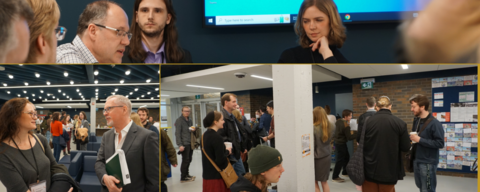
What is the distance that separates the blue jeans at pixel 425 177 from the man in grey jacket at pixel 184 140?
60.1 inches

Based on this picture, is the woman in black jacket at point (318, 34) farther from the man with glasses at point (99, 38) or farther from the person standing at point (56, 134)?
the person standing at point (56, 134)

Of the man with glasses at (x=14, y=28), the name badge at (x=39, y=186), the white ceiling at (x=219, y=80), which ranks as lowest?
the name badge at (x=39, y=186)

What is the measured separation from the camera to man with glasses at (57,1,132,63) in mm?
1700

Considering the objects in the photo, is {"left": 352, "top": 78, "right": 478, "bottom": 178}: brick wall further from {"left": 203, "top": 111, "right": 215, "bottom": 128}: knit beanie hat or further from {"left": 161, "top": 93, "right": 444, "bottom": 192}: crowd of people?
{"left": 203, "top": 111, "right": 215, "bottom": 128}: knit beanie hat

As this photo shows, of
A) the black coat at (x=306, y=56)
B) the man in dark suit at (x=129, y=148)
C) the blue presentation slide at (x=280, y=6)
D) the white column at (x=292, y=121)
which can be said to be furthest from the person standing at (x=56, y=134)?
the black coat at (x=306, y=56)

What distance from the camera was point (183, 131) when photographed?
1.76 m

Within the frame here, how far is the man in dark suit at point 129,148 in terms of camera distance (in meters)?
1.72

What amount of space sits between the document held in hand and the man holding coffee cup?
Result: 6.27ft


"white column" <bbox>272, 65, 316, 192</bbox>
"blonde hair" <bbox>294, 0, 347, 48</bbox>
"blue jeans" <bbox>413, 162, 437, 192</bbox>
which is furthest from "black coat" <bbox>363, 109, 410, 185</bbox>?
"blonde hair" <bbox>294, 0, 347, 48</bbox>

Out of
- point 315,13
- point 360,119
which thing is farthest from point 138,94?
point 360,119

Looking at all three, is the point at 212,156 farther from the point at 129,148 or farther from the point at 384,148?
the point at 384,148

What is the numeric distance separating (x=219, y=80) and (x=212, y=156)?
0.50 m

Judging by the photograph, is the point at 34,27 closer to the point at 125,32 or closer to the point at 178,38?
the point at 125,32

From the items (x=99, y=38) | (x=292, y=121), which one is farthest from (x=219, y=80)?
(x=99, y=38)
